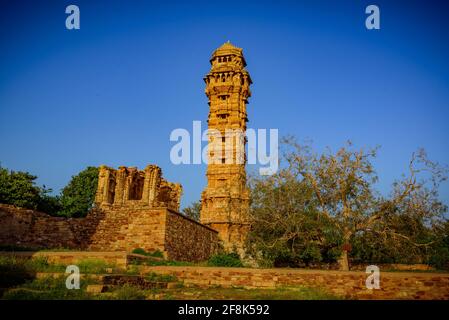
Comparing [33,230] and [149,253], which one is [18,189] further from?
[149,253]

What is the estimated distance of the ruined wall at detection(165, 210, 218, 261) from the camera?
16.5 meters

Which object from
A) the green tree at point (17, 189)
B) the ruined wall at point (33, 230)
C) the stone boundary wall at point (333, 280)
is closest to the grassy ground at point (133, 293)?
the stone boundary wall at point (333, 280)

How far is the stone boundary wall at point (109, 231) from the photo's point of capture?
53.1 feet

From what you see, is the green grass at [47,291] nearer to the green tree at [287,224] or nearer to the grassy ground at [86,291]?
the grassy ground at [86,291]

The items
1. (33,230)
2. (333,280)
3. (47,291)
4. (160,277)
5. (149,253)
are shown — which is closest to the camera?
(47,291)

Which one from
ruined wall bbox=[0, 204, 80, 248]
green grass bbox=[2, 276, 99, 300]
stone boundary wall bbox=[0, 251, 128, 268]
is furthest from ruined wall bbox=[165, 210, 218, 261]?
green grass bbox=[2, 276, 99, 300]

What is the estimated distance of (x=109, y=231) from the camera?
1756 centimetres

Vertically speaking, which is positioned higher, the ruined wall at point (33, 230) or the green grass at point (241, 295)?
the ruined wall at point (33, 230)

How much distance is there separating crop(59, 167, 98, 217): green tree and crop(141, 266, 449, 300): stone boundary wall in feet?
86.3

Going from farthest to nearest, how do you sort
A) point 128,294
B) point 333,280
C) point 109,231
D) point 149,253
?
point 109,231, point 149,253, point 333,280, point 128,294

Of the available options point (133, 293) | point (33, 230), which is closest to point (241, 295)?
point (133, 293)

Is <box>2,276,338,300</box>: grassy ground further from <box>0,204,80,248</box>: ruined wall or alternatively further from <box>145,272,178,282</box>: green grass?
<box>0,204,80,248</box>: ruined wall

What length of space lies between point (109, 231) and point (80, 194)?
73.7 ft
